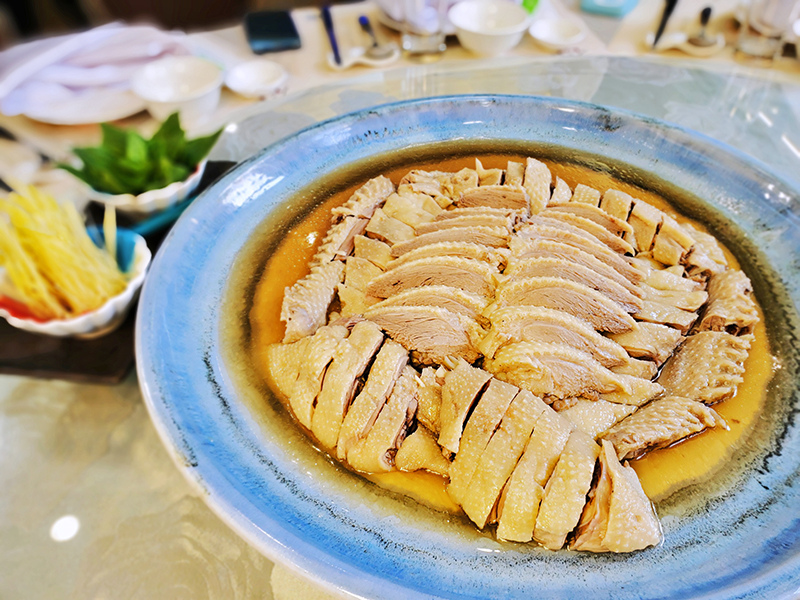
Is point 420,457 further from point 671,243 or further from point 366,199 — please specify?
point 671,243

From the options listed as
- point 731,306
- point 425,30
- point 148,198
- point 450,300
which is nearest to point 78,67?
point 148,198

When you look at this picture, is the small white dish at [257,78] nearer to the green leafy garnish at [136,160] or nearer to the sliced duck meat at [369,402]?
the green leafy garnish at [136,160]

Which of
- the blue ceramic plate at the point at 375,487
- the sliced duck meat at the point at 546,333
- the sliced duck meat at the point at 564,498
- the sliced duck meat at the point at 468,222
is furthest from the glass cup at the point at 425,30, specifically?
the sliced duck meat at the point at 564,498

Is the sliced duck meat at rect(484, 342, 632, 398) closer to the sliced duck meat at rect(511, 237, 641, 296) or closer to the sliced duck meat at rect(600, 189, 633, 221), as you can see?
the sliced duck meat at rect(511, 237, 641, 296)

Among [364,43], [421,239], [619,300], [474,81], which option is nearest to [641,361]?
[619,300]

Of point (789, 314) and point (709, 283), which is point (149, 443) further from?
point (789, 314)

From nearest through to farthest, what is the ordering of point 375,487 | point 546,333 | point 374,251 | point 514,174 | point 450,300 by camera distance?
point 375,487, point 546,333, point 450,300, point 374,251, point 514,174

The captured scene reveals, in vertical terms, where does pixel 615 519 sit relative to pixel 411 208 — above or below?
below
